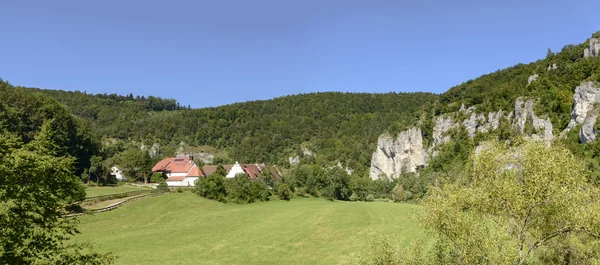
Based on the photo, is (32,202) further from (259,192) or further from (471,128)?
(471,128)

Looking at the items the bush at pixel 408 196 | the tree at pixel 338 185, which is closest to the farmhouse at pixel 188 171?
the tree at pixel 338 185

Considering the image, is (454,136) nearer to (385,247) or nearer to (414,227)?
(414,227)

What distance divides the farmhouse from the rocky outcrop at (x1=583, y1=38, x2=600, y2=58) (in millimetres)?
83576

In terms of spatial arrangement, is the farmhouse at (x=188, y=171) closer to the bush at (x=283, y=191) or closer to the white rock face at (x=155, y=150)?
the bush at (x=283, y=191)

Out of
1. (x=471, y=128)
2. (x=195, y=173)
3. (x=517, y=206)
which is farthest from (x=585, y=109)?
(x=195, y=173)

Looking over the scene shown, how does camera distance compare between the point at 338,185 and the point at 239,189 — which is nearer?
the point at 239,189

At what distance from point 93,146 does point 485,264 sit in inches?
3949

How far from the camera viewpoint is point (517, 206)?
1441 centimetres

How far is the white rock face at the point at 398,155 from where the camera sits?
123 metres

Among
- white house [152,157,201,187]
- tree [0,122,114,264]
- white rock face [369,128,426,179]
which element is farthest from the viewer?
white rock face [369,128,426,179]

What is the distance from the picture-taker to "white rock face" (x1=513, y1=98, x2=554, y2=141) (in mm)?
78306

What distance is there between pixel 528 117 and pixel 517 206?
81599mm

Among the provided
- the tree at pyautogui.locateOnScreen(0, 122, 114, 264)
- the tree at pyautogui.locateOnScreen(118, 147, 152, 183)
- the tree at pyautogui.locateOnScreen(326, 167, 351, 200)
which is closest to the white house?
the tree at pyautogui.locateOnScreen(118, 147, 152, 183)

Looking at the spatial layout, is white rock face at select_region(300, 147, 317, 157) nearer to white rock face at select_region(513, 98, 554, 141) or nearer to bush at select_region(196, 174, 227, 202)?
white rock face at select_region(513, 98, 554, 141)
